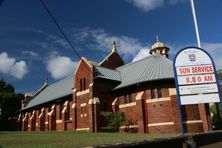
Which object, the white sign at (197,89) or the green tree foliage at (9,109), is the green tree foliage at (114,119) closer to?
the white sign at (197,89)

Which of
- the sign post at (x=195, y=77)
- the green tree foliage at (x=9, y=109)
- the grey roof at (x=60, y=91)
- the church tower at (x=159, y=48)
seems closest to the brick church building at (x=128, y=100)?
the grey roof at (x=60, y=91)

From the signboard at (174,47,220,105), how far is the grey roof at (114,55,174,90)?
1818 centimetres

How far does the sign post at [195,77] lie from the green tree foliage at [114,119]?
21098 mm

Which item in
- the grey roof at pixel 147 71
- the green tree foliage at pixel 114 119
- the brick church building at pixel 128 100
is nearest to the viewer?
the brick church building at pixel 128 100

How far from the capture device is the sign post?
12258 millimetres

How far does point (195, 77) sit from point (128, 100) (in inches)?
895

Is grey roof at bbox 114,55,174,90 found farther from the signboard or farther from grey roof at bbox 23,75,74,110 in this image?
the signboard

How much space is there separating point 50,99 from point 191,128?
29201 mm

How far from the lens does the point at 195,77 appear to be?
12492mm

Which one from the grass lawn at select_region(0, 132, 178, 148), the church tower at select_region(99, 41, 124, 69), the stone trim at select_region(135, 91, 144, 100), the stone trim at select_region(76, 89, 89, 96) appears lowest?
the grass lawn at select_region(0, 132, 178, 148)

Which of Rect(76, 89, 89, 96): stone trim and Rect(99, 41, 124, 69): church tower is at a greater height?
Rect(99, 41, 124, 69): church tower

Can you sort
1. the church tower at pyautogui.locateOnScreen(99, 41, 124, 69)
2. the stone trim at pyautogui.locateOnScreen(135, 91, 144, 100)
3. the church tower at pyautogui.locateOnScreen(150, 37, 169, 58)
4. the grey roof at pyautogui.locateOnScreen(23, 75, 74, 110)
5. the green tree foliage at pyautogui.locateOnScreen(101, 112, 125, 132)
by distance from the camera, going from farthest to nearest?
the church tower at pyautogui.locateOnScreen(150, 37, 169, 58), the grey roof at pyautogui.locateOnScreen(23, 75, 74, 110), the church tower at pyautogui.locateOnScreen(99, 41, 124, 69), the green tree foliage at pyautogui.locateOnScreen(101, 112, 125, 132), the stone trim at pyautogui.locateOnScreen(135, 91, 144, 100)

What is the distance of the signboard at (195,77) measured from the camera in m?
12.3

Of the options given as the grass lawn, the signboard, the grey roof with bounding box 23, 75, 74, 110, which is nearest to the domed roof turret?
the grey roof with bounding box 23, 75, 74, 110
